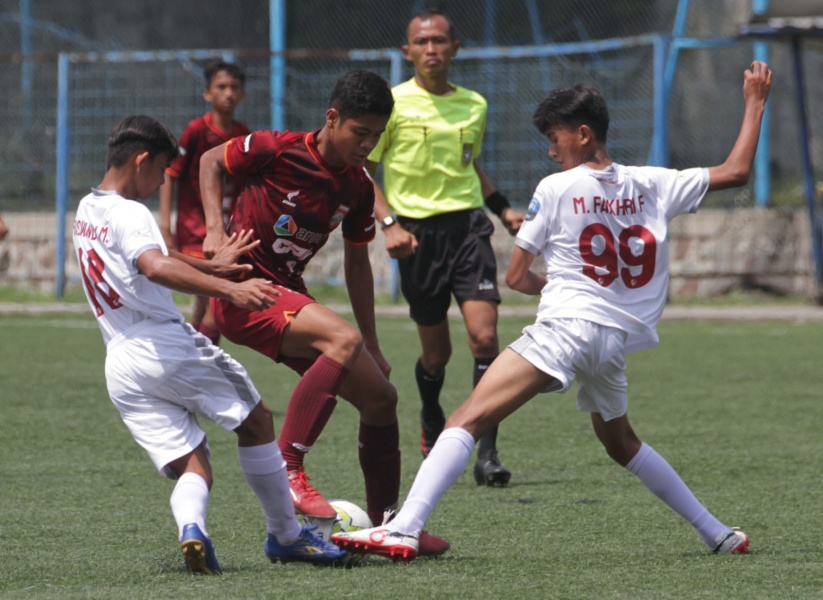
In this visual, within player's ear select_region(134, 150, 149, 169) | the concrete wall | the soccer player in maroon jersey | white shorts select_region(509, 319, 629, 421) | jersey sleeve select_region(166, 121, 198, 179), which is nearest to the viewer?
player's ear select_region(134, 150, 149, 169)

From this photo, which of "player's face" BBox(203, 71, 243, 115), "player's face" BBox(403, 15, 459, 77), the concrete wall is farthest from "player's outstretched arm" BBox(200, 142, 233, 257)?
the concrete wall

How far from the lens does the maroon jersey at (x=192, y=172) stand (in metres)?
8.54

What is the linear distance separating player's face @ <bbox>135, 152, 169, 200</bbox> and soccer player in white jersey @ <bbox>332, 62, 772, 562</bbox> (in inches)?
46.0

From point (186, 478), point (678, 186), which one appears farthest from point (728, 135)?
point (186, 478)

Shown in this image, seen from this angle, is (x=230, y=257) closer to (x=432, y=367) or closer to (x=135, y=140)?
(x=135, y=140)

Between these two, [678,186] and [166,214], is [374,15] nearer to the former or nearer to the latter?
[166,214]

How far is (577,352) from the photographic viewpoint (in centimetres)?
443

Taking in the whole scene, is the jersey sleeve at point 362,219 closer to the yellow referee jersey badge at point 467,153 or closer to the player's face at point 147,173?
the player's face at point 147,173

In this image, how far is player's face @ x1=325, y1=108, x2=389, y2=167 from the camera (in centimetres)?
475

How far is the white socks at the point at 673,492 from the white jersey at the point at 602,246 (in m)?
0.38

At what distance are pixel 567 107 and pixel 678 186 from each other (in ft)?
1.48

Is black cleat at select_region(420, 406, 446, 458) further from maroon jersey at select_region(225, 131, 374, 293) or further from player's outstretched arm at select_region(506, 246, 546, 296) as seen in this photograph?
player's outstretched arm at select_region(506, 246, 546, 296)

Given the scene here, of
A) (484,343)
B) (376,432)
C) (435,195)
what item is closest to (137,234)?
(376,432)

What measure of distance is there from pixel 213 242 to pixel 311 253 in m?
0.43
